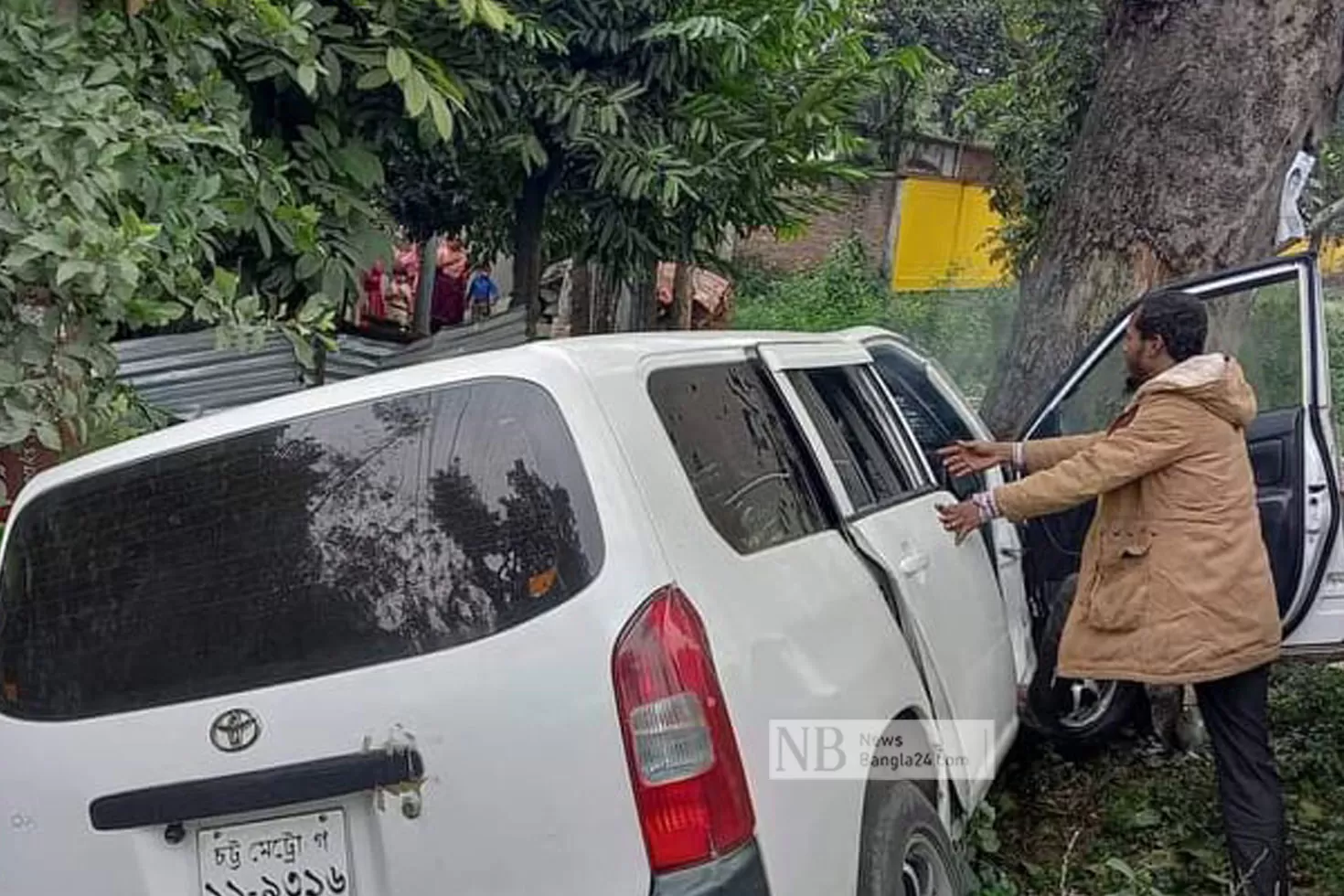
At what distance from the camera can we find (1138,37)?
543 centimetres

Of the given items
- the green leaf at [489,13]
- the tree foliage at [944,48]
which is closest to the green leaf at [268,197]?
the green leaf at [489,13]

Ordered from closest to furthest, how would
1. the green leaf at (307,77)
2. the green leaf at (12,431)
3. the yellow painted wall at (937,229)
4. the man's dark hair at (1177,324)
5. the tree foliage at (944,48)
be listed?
the green leaf at (12,431), the man's dark hair at (1177,324), the green leaf at (307,77), the tree foliage at (944,48), the yellow painted wall at (937,229)

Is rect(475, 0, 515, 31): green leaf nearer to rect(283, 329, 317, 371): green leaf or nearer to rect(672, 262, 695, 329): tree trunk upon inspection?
rect(283, 329, 317, 371): green leaf

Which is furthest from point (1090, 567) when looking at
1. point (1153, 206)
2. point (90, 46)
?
point (90, 46)

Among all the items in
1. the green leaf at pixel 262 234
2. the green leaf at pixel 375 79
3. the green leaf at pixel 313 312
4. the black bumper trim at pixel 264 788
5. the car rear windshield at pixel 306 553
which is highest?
the green leaf at pixel 375 79

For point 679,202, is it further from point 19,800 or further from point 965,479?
point 19,800

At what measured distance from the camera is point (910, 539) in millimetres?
3383

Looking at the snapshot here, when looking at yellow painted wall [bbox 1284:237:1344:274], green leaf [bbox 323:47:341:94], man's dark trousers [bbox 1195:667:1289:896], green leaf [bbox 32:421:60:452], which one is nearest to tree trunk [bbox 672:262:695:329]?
green leaf [bbox 323:47:341:94]

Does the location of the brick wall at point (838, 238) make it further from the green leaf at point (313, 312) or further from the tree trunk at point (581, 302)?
the green leaf at point (313, 312)

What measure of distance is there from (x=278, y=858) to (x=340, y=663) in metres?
0.36

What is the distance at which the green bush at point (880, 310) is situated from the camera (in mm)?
12391

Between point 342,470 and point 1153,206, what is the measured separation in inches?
158

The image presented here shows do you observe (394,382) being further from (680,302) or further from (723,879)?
(680,302)

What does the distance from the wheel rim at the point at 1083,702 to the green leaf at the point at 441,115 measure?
2.87m
